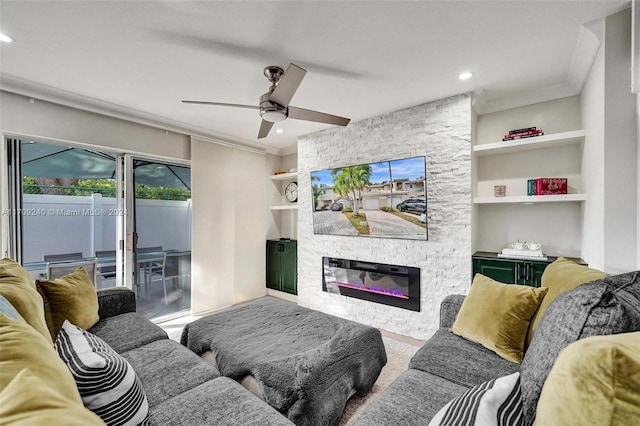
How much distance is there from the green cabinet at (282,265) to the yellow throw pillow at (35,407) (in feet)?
13.2

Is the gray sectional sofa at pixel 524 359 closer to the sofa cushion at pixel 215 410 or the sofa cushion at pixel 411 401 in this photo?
the sofa cushion at pixel 411 401

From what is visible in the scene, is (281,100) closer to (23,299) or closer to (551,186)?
(23,299)

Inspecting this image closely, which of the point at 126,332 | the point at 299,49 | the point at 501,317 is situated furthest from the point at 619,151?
the point at 126,332

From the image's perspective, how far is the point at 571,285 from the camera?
1.51m

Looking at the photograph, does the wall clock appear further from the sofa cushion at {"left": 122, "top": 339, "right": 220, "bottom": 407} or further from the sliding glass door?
the sofa cushion at {"left": 122, "top": 339, "right": 220, "bottom": 407}

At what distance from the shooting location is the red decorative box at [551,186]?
267 centimetres

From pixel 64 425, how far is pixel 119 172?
3581 millimetres

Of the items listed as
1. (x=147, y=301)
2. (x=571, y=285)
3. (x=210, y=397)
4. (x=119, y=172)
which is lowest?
(x=147, y=301)

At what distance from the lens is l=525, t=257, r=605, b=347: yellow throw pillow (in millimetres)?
1500

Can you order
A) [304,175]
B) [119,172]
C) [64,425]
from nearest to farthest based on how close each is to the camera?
[64,425] < [119,172] < [304,175]

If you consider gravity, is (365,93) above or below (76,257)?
above

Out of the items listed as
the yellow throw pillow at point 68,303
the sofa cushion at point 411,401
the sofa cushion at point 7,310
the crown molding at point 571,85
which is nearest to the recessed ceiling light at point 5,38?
the yellow throw pillow at point 68,303

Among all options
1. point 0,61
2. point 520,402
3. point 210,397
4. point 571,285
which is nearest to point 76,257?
point 0,61

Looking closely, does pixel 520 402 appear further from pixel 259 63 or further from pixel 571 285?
pixel 259 63
